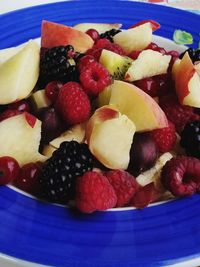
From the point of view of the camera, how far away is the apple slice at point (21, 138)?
46.3 inches

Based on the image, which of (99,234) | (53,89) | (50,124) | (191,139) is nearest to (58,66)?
(53,89)

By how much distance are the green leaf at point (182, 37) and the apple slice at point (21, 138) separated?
0.72 m

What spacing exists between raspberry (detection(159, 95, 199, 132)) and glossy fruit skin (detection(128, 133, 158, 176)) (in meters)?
0.13

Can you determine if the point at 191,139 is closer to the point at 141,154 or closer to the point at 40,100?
the point at 141,154

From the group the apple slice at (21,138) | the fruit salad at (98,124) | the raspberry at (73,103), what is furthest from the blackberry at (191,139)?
the apple slice at (21,138)

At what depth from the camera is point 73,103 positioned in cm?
121

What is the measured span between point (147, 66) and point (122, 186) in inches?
16.2

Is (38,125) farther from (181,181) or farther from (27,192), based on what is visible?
(181,181)

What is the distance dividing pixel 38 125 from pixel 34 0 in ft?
3.21

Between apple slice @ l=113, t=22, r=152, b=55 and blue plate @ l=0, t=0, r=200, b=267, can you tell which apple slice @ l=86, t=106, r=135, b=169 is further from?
apple slice @ l=113, t=22, r=152, b=55

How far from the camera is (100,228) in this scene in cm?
100

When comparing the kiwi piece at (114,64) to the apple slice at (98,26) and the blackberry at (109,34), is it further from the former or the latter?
the apple slice at (98,26)

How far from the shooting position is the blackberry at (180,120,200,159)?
119 centimetres

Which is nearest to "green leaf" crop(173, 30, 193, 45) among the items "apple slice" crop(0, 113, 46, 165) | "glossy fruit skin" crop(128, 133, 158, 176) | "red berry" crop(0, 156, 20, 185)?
"glossy fruit skin" crop(128, 133, 158, 176)
